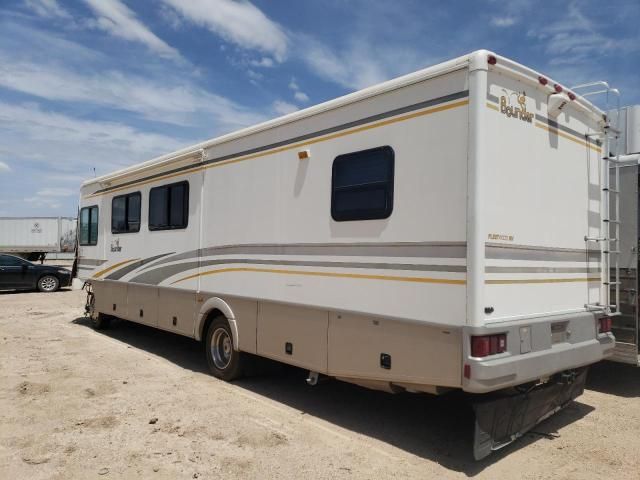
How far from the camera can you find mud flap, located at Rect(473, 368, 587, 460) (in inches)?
161

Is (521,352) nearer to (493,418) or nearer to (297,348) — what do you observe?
(493,418)

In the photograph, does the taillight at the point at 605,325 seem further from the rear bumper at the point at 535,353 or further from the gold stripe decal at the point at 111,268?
the gold stripe decal at the point at 111,268

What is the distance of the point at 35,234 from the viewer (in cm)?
2819

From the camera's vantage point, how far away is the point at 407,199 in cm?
446

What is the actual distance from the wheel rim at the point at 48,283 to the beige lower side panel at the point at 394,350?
15.5m

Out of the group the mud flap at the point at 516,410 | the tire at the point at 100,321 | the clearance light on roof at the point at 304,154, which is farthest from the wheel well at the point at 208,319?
the tire at the point at 100,321

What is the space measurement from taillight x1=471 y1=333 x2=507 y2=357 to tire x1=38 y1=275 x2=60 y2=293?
1703 cm

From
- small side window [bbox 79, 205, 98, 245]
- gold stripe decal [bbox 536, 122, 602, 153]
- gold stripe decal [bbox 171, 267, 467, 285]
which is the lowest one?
gold stripe decal [bbox 171, 267, 467, 285]

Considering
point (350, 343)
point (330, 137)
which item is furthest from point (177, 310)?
point (330, 137)

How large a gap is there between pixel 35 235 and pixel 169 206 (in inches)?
944

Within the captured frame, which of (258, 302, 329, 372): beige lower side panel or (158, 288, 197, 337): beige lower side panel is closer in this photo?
(258, 302, 329, 372): beige lower side panel

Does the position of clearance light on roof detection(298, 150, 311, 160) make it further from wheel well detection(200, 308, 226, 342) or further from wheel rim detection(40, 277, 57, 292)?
wheel rim detection(40, 277, 57, 292)

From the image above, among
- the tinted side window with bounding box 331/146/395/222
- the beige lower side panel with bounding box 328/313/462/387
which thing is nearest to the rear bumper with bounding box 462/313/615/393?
the beige lower side panel with bounding box 328/313/462/387

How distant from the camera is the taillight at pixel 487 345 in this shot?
389 centimetres
